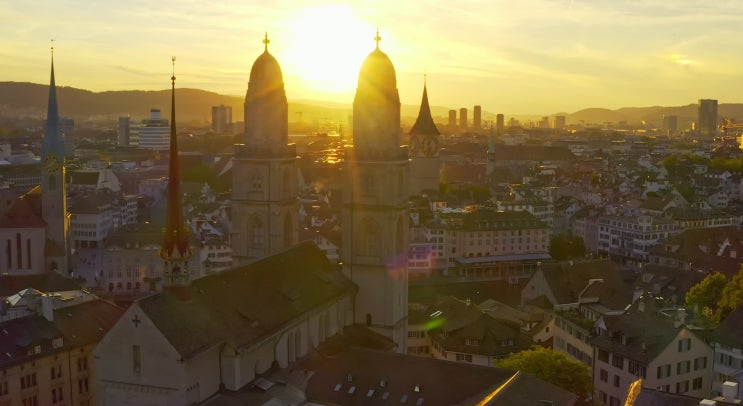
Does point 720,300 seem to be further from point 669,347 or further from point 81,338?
point 81,338

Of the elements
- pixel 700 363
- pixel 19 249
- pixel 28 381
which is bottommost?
pixel 700 363

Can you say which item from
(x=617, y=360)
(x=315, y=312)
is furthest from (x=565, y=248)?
(x=315, y=312)

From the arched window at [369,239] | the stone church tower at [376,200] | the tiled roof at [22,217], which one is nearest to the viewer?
the stone church tower at [376,200]

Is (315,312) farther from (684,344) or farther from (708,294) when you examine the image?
(708,294)

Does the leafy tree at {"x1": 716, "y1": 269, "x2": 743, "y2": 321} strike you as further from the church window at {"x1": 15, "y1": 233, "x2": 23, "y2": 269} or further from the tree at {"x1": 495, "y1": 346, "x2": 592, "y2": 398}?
the church window at {"x1": 15, "y1": 233, "x2": 23, "y2": 269}

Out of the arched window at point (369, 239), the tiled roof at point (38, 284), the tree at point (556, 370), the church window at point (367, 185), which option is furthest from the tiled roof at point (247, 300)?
the tiled roof at point (38, 284)

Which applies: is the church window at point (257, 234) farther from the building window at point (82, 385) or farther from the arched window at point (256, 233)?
the building window at point (82, 385)

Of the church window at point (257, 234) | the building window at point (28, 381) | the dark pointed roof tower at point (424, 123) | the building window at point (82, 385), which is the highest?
the dark pointed roof tower at point (424, 123)
